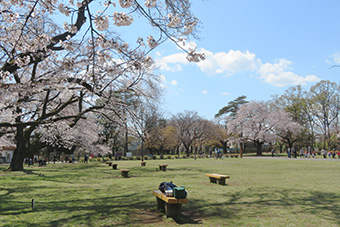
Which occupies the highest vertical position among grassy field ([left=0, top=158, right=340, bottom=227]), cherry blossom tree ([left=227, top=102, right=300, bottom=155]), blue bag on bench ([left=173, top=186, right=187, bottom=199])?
cherry blossom tree ([left=227, top=102, right=300, bottom=155])

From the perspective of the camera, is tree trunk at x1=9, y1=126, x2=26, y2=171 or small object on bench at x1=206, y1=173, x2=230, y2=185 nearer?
small object on bench at x1=206, y1=173, x2=230, y2=185

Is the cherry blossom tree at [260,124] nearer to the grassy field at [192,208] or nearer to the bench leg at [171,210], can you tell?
the grassy field at [192,208]

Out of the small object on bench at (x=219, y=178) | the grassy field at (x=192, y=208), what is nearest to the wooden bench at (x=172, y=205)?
the grassy field at (x=192, y=208)

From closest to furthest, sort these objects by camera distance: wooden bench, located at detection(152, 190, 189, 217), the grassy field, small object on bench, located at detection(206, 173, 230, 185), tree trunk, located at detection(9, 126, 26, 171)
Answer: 1. the grassy field
2. wooden bench, located at detection(152, 190, 189, 217)
3. small object on bench, located at detection(206, 173, 230, 185)
4. tree trunk, located at detection(9, 126, 26, 171)

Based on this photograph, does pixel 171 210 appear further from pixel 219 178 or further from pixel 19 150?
pixel 19 150

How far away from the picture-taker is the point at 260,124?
164 ft

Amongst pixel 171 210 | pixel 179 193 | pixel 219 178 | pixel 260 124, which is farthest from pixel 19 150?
pixel 260 124

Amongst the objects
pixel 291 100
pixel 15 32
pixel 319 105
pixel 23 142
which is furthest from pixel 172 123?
pixel 15 32

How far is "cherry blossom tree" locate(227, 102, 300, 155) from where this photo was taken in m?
47.0

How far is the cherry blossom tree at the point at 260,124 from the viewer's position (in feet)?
154

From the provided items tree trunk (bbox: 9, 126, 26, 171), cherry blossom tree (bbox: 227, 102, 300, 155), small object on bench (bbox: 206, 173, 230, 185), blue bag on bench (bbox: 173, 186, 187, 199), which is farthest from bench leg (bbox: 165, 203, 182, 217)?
cherry blossom tree (bbox: 227, 102, 300, 155)

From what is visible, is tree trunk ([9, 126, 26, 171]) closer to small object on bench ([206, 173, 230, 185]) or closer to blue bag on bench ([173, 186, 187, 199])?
small object on bench ([206, 173, 230, 185])

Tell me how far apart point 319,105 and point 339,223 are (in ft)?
163

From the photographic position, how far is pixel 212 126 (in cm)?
5850
